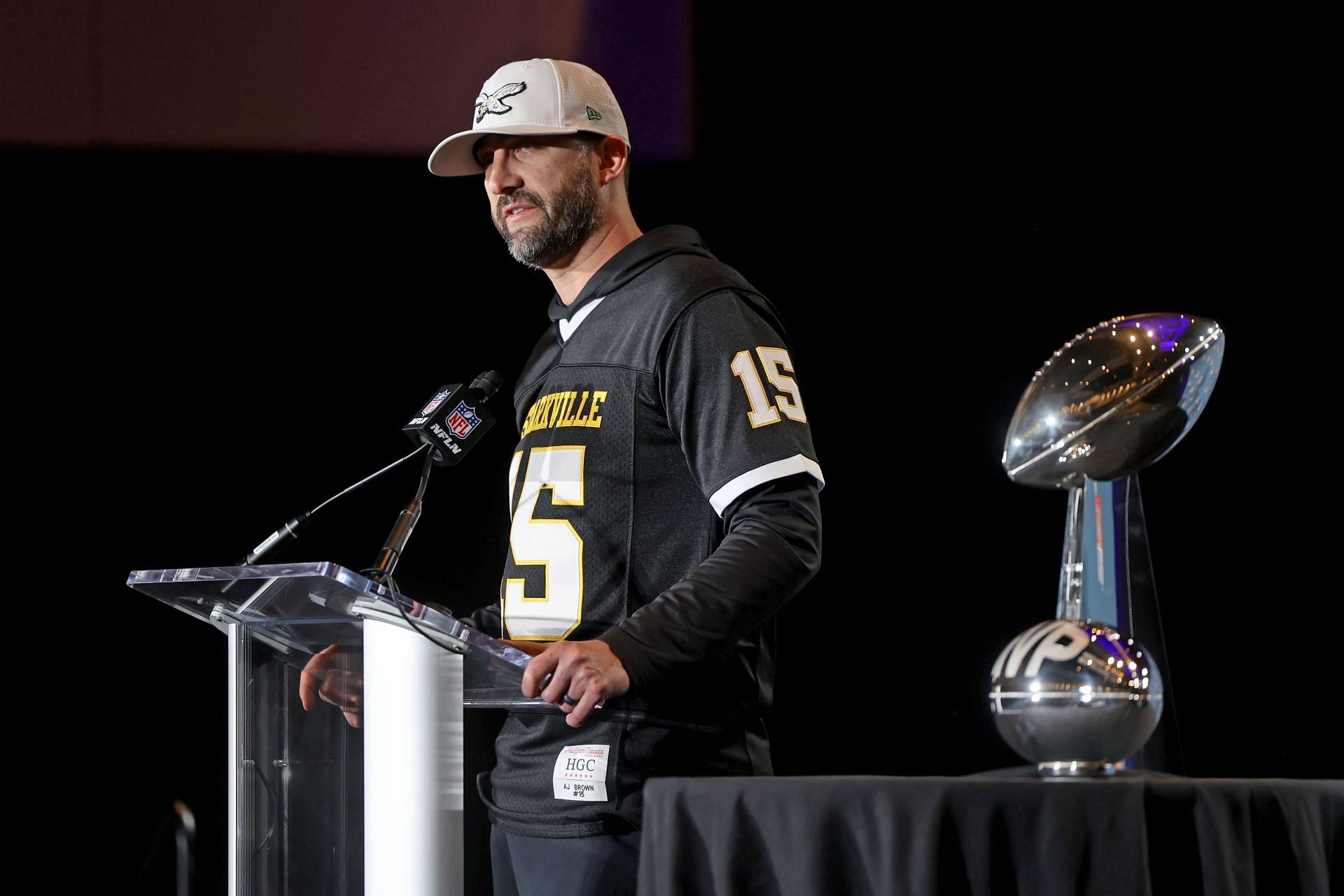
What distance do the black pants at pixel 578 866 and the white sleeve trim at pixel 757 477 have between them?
0.40 m

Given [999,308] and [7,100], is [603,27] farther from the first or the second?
[7,100]

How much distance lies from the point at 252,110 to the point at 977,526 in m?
1.75

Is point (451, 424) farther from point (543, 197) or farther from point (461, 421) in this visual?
point (543, 197)

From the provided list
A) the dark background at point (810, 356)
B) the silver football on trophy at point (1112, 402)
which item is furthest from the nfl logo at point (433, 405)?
the dark background at point (810, 356)

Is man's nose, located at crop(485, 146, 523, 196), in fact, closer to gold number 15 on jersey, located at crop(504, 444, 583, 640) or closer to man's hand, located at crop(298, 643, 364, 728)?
gold number 15 on jersey, located at crop(504, 444, 583, 640)

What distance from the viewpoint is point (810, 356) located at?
288 centimetres

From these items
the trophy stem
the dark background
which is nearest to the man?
the trophy stem

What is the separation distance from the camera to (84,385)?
2631 millimetres

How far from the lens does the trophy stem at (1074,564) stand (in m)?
1.29

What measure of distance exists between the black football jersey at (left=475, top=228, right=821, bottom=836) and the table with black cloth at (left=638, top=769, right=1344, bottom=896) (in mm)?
507

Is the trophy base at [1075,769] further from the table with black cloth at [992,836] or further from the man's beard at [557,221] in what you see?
the man's beard at [557,221]

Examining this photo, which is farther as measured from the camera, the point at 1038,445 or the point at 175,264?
the point at 175,264

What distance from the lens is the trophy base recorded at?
40.2 inches

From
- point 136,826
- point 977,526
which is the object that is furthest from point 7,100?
point 977,526
